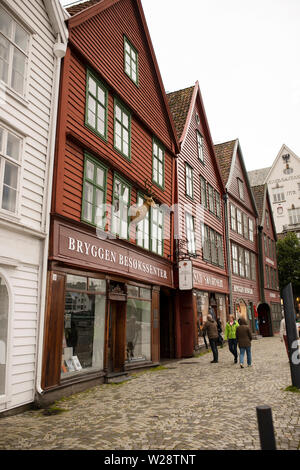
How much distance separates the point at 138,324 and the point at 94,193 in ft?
16.0

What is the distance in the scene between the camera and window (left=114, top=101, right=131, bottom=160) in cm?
1248

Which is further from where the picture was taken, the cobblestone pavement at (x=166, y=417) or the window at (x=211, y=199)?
the window at (x=211, y=199)

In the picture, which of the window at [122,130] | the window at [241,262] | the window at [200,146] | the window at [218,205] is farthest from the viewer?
the window at [241,262]

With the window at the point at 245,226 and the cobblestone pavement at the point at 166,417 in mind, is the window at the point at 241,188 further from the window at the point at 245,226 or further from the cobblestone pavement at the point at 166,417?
the cobblestone pavement at the point at 166,417

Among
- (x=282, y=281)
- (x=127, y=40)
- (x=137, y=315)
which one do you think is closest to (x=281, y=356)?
(x=137, y=315)

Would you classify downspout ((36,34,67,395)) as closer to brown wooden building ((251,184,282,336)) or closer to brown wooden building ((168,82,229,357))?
brown wooden building ((168,82,229,357))

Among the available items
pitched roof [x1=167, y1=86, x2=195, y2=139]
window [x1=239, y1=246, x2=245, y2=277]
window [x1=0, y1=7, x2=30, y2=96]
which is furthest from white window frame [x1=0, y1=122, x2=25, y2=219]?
window [x1=239, y1=246, x2=245, y2=277]

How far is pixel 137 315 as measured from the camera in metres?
12.9

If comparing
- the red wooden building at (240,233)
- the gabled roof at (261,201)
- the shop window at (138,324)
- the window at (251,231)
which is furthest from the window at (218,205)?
the shop window at (138,324)

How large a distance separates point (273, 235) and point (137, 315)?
2573 centimetres

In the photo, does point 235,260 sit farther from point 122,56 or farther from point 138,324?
point 122,56

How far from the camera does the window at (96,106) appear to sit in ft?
35.9

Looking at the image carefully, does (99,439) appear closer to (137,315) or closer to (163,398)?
(163,398)

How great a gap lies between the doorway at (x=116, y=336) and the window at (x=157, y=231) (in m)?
3.06
